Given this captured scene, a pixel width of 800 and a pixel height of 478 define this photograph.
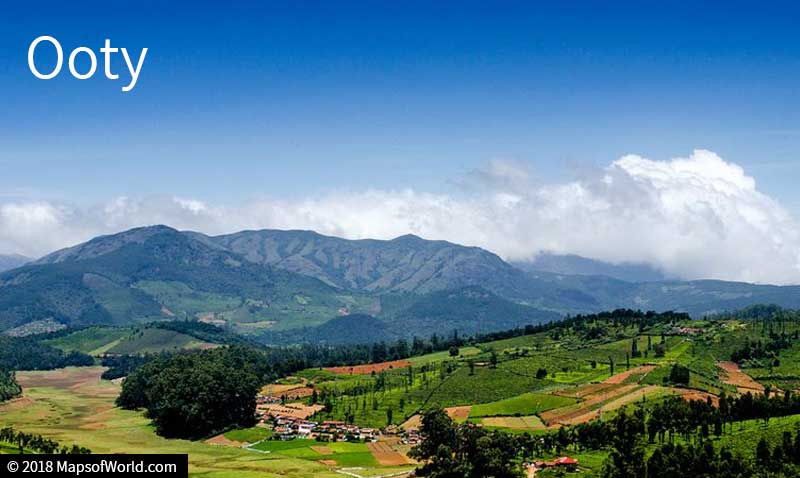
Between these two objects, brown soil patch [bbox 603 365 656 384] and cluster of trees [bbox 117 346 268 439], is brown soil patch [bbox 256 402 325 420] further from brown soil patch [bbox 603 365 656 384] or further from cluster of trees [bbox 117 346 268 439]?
brown soil patch [bbox 603 365 656 384]

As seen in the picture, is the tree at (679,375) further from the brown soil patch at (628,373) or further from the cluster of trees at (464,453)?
the cluster of trees at (464,453)

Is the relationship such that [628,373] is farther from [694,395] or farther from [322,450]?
[322,450]

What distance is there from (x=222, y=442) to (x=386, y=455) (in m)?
35.3

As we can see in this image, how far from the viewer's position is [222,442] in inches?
5689

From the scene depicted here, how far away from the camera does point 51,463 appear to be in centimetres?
7362

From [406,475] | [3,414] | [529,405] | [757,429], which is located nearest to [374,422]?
[529,405]

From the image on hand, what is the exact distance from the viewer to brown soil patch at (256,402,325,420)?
16674 centimetres

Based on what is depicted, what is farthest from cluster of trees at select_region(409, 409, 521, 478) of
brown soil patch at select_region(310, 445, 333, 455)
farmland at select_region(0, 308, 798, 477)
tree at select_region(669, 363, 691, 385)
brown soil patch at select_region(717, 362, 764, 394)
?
brown soil patch at select_region(717, 362, 764, 394)

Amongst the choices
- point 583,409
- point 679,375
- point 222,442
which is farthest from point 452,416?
point 679,375

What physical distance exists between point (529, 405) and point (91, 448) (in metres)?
87.2

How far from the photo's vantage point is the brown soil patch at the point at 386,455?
122m

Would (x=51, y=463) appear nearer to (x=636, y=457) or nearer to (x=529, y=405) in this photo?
(x=636, y=457)

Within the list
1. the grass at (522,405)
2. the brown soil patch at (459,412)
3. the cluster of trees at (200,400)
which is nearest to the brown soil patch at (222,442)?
the cluster of trees at (200,400)

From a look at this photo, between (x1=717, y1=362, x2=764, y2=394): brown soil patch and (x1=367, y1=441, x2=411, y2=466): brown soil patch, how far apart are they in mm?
81366
